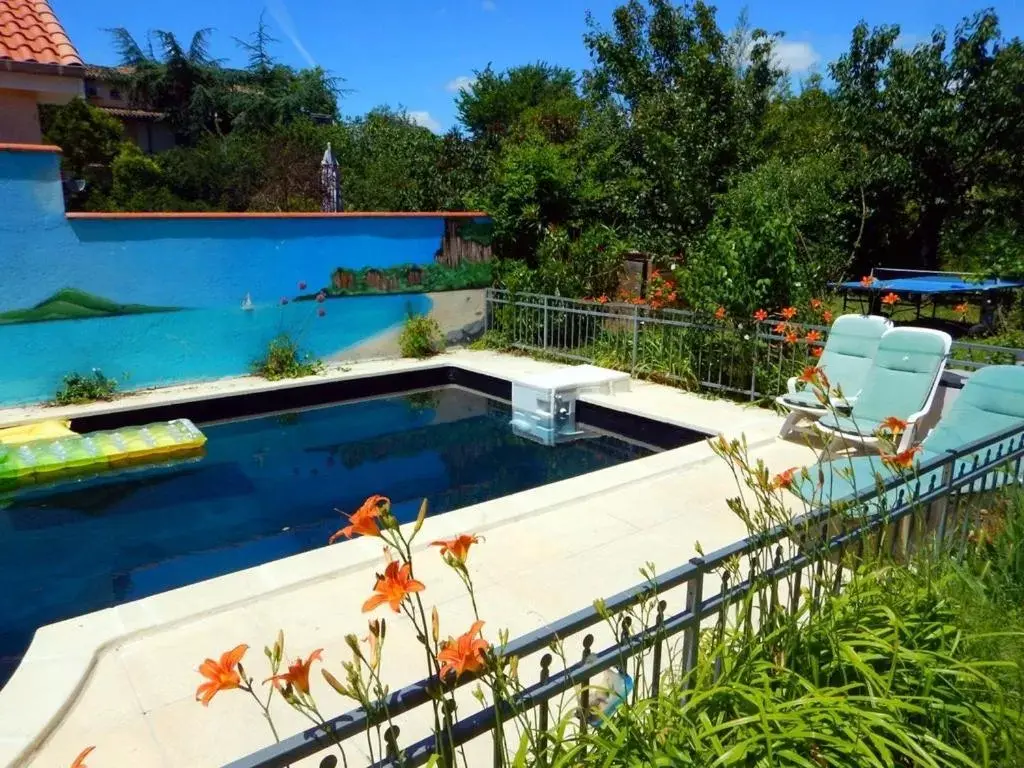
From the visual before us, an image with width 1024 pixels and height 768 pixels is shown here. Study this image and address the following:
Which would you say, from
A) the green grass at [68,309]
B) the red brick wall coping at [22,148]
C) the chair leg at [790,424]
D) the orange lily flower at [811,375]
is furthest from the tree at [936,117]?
the orange lily flower at [811,375]

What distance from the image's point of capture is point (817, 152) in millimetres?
15633

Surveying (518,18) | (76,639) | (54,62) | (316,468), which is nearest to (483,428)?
(316,468)

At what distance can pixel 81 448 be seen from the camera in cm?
711

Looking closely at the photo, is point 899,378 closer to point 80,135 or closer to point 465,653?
point 465,653

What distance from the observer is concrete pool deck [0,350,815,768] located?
9.80 feet

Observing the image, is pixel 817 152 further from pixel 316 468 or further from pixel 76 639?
pixel 76 639

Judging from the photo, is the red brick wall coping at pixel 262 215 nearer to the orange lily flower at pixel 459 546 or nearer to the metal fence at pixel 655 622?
the metal fence at pixel 655 622

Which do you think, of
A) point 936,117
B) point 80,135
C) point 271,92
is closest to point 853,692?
point 936,117

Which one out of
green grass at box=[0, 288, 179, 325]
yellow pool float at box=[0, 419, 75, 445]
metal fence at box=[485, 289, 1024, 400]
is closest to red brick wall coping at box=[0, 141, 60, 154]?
green grass at box=[0, 288, 179, 325]

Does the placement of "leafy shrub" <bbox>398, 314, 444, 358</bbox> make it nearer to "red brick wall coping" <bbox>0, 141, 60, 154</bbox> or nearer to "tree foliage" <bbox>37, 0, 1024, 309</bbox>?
"tree foliage" <bbox>37, 0, 1024, 309</bbox>

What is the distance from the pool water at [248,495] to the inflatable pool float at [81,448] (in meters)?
0.17

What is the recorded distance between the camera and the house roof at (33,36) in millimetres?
8289

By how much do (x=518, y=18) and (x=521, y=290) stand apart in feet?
55.3

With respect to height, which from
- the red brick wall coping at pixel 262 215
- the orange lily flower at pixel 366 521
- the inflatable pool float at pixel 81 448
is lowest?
Result: the inflatable pool float at pixel 81 448
